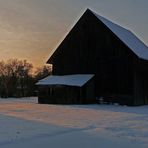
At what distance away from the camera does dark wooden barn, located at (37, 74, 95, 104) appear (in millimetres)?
34031

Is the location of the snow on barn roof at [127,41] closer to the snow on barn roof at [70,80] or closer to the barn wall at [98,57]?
the barn wall at [98,57]

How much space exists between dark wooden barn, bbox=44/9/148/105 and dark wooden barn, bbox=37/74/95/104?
82 cm

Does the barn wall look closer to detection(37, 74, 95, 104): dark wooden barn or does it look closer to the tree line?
detection(37, 74, 95, 104): dark wooden barn

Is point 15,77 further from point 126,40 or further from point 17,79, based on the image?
point 126,40

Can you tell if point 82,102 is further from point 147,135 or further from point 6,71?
point 6,71

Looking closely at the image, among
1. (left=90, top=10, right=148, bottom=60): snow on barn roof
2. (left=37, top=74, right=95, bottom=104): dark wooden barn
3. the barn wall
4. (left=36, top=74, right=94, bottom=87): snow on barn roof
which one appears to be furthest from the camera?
(left=37, top=74, right=95, bottom=104): dark wooden barn

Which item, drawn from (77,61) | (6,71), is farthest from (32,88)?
(77,61)

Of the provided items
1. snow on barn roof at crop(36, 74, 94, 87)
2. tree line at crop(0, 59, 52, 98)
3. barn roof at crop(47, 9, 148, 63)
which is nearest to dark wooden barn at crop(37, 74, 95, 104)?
snow on barn roof at crop(36, 74, 94, 87)

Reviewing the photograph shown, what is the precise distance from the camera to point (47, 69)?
8875cm

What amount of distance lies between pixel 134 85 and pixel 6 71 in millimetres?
55504

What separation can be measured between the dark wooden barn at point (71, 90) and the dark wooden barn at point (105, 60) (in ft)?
2.69

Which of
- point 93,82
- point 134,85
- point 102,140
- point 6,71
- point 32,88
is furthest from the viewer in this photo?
point 6,71

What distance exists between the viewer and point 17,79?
250ft

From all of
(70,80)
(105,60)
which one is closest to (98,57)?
(105,60)
